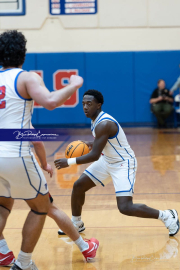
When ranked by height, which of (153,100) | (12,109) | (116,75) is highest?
(12,109)

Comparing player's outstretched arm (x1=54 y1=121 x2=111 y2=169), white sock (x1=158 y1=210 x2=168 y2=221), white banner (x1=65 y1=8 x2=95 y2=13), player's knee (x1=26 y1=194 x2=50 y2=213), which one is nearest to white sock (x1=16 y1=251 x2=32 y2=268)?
player's knee (x1=26 y1=194 x2=50 y2=213)

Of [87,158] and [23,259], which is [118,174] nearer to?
[87,158]

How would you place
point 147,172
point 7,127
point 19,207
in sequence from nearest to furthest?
point 7,127 → point 19,207 → point 147,172

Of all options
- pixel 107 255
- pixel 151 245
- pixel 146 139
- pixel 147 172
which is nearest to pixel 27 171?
pixel 107 255

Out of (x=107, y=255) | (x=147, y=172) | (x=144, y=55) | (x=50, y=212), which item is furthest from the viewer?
(x=144, y=55)

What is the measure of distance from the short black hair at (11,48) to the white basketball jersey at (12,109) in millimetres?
68

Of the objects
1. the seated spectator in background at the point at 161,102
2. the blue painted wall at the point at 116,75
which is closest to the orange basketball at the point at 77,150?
the seated spectator in background at the point at 161,102

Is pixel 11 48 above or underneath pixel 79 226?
above

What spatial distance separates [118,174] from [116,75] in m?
9.23

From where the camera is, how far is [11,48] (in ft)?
8.64

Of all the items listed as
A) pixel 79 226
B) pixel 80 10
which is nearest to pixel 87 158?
pixel 79 226

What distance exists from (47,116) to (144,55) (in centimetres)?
369

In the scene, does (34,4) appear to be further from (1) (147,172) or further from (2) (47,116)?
(1) (147,172)

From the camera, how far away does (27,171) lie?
2.69 m
